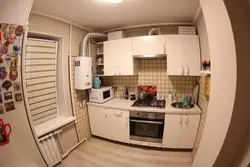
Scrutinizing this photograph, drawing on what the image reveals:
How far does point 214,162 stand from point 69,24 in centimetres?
245

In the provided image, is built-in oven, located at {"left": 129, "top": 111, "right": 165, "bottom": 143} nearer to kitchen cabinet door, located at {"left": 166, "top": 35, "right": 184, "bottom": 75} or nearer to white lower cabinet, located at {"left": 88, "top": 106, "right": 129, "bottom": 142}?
white lower cabinet, located at {"left": 88, "top": 106, "right": 129, "bottom": 142}

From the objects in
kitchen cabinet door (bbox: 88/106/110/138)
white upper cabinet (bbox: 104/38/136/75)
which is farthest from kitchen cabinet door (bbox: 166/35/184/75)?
kitchen cabinet door (bbox: 88/106/110/138)

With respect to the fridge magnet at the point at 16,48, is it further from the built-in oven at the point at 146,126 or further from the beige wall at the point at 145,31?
the beige wall at the point at 145,31

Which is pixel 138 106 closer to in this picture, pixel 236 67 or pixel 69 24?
pixel 236 67

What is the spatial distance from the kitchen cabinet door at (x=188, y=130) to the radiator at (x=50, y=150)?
198 cm

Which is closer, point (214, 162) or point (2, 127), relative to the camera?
point (214, 162)

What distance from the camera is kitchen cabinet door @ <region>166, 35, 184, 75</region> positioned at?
Answer: 1.93 m

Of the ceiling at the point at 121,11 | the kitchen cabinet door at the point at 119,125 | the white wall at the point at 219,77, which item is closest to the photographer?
the white wall at the point at 219,77

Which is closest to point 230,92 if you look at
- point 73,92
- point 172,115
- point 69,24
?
point 172,115

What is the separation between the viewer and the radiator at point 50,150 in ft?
5.30

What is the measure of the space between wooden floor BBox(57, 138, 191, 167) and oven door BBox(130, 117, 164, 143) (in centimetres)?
23

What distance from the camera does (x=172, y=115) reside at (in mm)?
1836

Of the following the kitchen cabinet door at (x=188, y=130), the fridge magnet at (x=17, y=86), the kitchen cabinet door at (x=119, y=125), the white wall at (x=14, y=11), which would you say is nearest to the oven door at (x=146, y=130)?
the kitchen cabinet door at (x=119, y=125)

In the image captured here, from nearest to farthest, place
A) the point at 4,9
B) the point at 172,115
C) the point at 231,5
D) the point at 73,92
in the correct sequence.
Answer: the point at 231,5 < the point at 4,9 < the point at 172,115 < the point at 73,92
